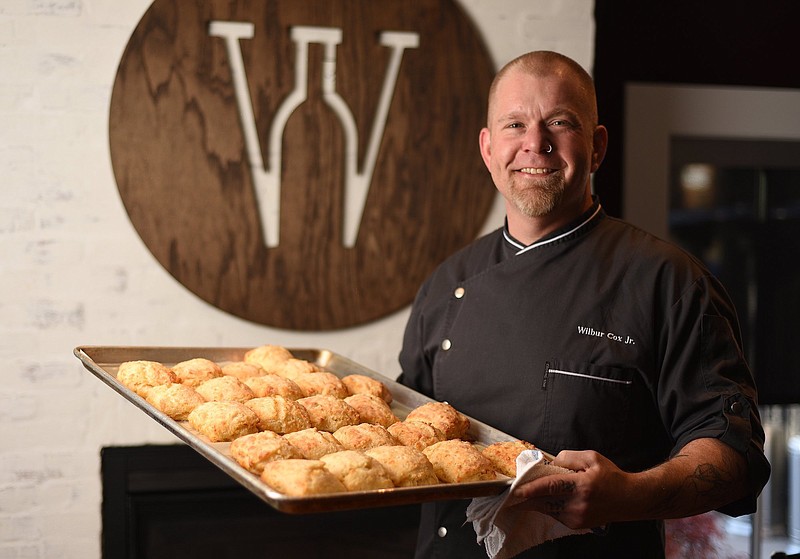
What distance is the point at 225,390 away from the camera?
1743mm

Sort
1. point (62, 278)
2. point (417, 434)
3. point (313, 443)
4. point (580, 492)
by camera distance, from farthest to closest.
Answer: point (62, 278) < point (417, 434) < point (313, 443) < point (580, 492)

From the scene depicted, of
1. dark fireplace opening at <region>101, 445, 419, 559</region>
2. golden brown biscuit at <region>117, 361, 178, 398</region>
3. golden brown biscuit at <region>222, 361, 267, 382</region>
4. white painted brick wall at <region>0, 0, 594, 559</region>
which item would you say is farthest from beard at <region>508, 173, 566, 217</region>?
dark fireplace opening at <region>101, 445, 419, 559</region>

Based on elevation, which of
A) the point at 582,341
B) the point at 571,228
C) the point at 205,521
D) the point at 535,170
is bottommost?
the point at 205,521

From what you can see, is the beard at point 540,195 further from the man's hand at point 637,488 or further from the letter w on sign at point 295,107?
the letter w on sign at point 295,107

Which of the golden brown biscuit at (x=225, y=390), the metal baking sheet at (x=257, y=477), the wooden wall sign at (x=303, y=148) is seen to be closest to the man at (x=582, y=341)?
the metal baking sheet at (x=257, y=477)

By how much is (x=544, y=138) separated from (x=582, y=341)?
43 centimetres

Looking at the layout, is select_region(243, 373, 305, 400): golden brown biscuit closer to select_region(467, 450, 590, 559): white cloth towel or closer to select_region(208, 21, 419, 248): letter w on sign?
select_region(467, 450, 590, 559): white cloth towel

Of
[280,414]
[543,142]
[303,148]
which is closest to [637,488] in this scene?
[280,414]

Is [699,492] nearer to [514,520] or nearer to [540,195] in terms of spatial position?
[514,520]

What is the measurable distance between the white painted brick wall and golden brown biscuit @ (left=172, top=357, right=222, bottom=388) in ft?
2.41

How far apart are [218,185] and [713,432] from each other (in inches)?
62.1

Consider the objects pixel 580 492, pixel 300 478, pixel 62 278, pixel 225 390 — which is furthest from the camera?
pixel 62 278

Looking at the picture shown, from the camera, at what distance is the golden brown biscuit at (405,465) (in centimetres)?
142

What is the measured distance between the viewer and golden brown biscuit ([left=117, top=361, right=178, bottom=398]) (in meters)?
1.75
